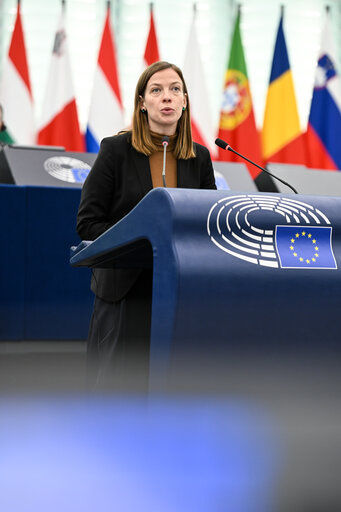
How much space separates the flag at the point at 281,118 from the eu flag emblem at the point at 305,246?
492cm

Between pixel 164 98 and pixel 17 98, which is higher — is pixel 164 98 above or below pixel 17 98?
below

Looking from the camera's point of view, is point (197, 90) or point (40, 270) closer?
point (40, 270)

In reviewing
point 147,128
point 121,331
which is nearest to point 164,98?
point 147,128

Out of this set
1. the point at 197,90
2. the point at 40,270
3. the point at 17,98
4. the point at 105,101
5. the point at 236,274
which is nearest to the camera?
the point at 236,274

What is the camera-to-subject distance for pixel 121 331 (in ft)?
4.38

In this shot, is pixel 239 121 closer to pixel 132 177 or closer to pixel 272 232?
pixel 132 177

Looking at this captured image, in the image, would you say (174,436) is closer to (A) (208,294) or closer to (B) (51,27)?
(A) (208,294)

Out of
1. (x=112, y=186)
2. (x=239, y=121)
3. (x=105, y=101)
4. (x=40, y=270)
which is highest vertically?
(x=105, y=101)

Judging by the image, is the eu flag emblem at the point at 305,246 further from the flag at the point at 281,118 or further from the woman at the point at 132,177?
the flag at the point at 281,118

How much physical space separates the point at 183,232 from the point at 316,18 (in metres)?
7.06

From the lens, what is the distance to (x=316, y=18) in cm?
698

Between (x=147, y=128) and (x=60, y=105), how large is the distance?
432 centimetres

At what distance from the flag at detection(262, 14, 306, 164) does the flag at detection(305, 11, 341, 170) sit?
4.9 inches

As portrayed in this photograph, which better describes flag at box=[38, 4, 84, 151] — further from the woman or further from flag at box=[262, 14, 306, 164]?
the woman
